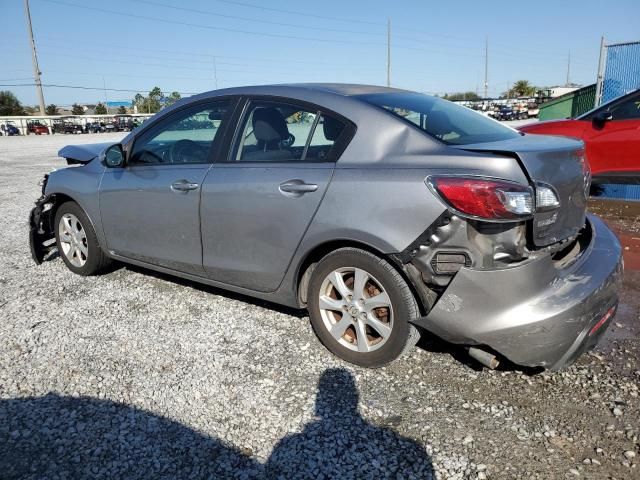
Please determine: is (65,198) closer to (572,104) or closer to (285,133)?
(285,133)

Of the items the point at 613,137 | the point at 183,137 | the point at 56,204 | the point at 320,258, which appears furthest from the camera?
the point at 613,137

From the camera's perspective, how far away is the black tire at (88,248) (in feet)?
14.9

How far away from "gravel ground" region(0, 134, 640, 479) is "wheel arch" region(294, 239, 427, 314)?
419mm

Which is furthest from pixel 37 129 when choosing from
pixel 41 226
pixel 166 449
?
pixel 166 449

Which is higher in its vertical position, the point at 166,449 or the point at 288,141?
the point at 288,141

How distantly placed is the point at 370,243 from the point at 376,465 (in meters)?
1.10

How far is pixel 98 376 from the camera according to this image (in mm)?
3053

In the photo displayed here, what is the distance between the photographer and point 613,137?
651cm

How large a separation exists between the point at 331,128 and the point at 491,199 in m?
1.09

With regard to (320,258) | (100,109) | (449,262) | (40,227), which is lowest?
(40,227)

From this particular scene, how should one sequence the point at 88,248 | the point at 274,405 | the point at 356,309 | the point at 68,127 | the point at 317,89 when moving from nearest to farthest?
the point at 274,405 → the point at 356,309 → the point at 317,89 → the point at 88,248 → the point at 68,127

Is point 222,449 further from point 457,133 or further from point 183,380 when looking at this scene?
point 457,133

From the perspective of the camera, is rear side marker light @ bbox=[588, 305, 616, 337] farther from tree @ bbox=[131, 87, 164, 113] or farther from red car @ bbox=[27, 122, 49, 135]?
tree @ bbox=[131, 87, 164, 113]

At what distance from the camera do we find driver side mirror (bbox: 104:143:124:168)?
13.5 feet
